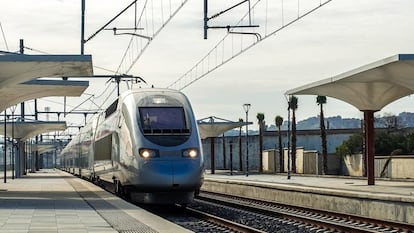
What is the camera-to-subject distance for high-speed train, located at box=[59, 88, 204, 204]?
64.8 feet

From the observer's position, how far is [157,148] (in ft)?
65.8

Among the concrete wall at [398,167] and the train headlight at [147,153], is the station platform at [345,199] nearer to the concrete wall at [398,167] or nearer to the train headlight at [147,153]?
the train headlight at [147,153]

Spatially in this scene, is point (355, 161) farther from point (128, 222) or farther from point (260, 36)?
point (128, 222)

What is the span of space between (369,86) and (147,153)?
17.2 m

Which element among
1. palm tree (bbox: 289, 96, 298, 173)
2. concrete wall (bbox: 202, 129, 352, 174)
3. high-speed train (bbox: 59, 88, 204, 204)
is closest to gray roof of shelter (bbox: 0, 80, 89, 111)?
high-speed train (bbox: 59, 88, 204, 204)

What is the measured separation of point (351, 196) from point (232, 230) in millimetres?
6162

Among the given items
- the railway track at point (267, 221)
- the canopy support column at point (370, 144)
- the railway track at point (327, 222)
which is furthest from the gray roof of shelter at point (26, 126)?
the railway track at point (327, 222)

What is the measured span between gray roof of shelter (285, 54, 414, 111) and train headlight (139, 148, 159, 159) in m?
10.4

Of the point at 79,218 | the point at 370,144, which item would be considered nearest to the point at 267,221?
the point at 79,218

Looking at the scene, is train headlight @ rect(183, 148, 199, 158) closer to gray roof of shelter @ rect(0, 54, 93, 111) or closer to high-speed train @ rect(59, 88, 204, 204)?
high-speed train @ rect(59, 88, 204, 204)

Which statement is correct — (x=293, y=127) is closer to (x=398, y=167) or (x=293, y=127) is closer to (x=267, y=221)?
(x=398, y=167)

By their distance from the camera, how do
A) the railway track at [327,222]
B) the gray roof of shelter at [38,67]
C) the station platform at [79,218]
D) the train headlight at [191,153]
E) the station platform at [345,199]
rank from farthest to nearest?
1. the gray roof of shelter at [38,67]
2. the train headlight at [191,153]
3. the station platform at [345,199]
4. the railway track at [327,222]
5. the station platform at [79,218]

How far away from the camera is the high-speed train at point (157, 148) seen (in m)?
19.8

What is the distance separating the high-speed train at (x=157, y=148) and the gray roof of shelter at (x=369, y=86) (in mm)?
9024
